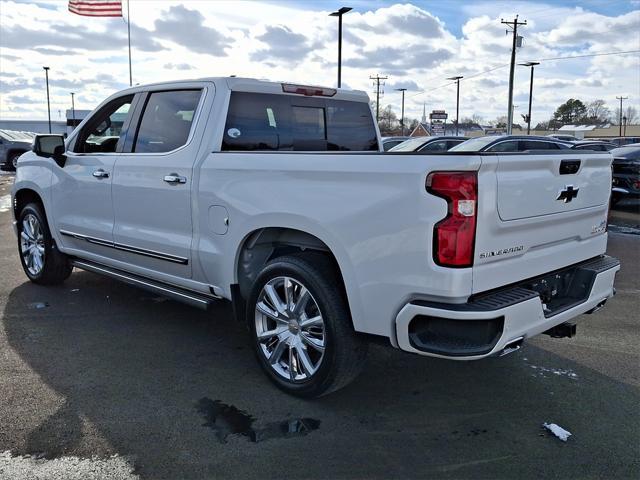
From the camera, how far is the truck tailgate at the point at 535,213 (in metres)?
3.02

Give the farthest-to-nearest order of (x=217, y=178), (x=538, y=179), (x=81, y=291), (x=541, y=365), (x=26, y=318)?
1. (x=81, y=291)
2. (x=26, y=318)
3. (x=541, y=365)
4. (x=217, y=178)
5. (x=538, y=179)

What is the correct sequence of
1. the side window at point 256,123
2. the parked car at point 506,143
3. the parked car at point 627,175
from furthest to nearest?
the parked car at point 506,143 < the parked car at point 627,175 < the side window at point 256,123

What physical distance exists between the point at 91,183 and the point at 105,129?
564 millimetres

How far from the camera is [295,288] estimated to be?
3.72 meters

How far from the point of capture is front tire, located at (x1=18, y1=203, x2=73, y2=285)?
6.14m

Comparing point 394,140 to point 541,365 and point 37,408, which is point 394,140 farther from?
point 37,408

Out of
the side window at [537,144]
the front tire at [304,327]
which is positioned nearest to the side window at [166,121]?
the front tire at [304,327]

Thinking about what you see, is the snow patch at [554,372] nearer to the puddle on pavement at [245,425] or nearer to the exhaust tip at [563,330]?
the exhaust tip at [563,330]

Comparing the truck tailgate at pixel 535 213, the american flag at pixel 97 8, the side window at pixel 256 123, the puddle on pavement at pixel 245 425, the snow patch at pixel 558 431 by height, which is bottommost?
the puddle on pavement at pixel 245 425

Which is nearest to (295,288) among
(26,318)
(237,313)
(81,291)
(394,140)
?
(237,313)

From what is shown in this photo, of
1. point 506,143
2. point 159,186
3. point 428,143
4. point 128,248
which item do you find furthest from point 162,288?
point 428,143

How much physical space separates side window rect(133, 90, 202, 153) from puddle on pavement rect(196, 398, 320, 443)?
1940mm

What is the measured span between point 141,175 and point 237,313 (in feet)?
4.43

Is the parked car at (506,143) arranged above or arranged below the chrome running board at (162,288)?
above
